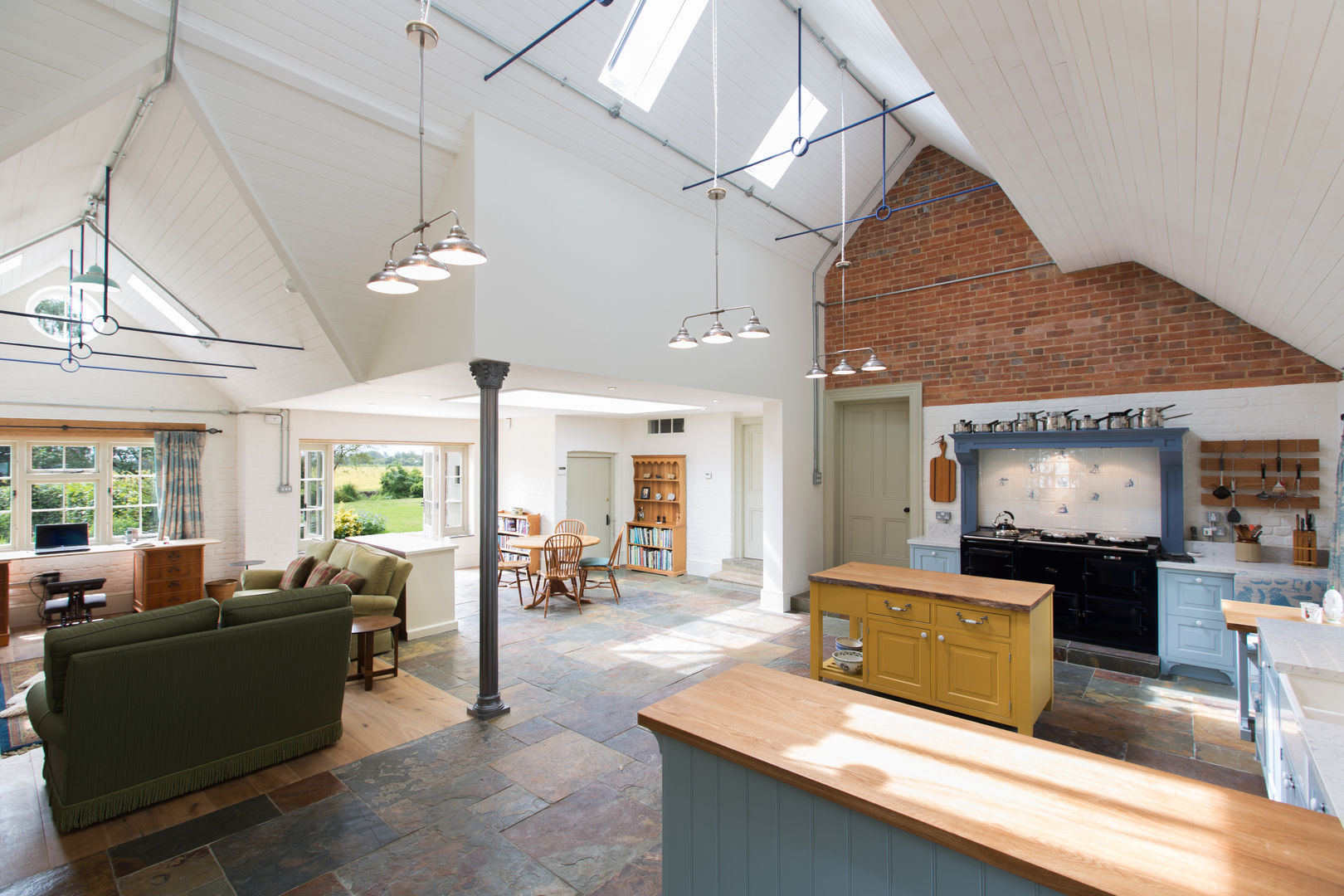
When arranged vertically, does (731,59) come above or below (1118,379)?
above

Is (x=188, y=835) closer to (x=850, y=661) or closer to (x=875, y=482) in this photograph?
(x=850, y=661)

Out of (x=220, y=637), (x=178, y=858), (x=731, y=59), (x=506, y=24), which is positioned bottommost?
(x=178, y=858)

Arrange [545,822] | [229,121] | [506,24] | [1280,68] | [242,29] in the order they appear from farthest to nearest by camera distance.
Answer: [506,24] < [229,121] < [242,29] < [545,822] < [1280,68]

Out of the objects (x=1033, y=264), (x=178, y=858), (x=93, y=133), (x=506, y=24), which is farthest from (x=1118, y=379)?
(x=93, y=133)

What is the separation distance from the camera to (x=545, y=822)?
319cm

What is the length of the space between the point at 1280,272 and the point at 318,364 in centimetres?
734

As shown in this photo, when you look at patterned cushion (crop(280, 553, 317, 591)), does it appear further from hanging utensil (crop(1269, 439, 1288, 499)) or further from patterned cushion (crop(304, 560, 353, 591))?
hanging utensil (crop(1269, 439, 1288, 499))

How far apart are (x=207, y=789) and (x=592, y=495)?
22.5ft

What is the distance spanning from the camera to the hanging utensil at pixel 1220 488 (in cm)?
550

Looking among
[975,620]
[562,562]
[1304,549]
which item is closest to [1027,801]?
[975,620]

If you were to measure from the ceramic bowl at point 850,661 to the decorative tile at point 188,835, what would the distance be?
12.1 ft

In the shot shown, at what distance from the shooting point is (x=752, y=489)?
910cm

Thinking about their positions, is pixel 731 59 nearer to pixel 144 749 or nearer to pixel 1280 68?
pixel 1280 68

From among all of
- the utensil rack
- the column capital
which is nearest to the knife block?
the utensil rack
